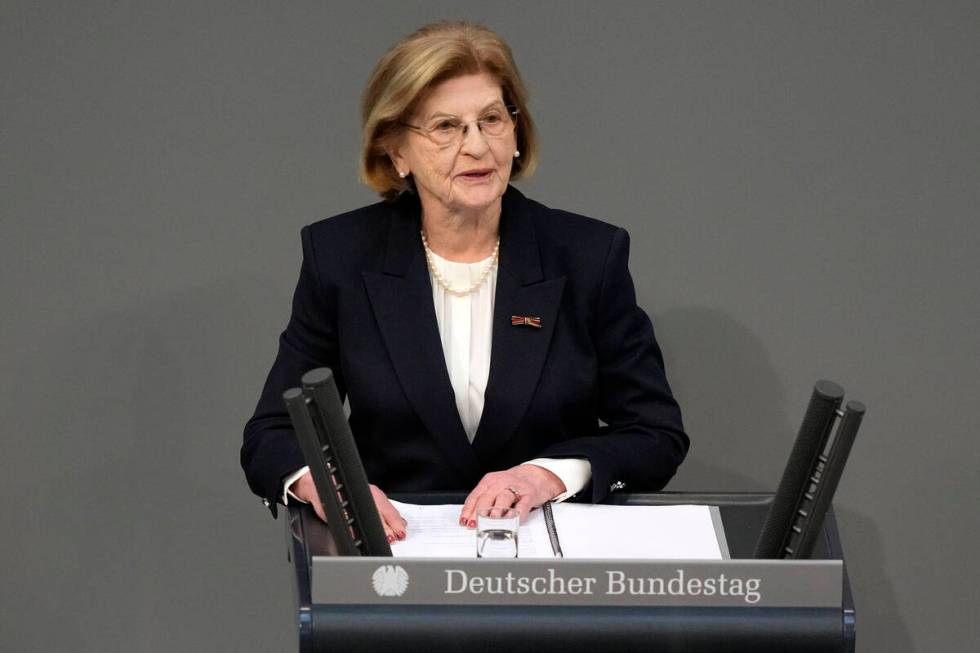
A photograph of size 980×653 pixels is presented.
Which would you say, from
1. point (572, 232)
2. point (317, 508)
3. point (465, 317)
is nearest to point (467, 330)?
point (465, 317)

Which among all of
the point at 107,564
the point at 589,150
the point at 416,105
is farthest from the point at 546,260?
the point at 107,564

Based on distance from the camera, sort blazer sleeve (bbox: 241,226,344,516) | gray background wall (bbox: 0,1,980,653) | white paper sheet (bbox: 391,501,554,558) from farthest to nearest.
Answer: gray background wall (bbox: 0,1,980,653), blazer sleeve (bbox: 241,226,344,516), white paper sheet (bbox: 391,501,554,558)

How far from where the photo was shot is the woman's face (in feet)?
10.7

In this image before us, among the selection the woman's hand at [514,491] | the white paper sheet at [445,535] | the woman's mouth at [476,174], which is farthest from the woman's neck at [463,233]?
the white paper sheet at [445,535]

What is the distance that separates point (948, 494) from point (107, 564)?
1.94 metres

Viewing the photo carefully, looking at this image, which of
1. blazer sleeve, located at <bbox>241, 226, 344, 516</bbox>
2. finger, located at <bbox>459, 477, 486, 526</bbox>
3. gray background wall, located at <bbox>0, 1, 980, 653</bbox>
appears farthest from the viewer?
gray background wall, located at <bbox>0, 1, 980, 653</bbox>

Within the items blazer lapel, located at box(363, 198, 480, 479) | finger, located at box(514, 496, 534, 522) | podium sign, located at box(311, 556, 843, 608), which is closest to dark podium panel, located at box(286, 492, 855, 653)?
podium sign, located at box(311, 556, 843, 608)

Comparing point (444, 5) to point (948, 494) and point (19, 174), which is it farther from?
point (948, 494)

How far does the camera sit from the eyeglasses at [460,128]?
326 cm

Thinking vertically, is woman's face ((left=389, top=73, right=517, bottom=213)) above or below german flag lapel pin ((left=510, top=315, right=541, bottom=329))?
above

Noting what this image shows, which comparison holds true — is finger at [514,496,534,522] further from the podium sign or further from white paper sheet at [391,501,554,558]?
the podium sign

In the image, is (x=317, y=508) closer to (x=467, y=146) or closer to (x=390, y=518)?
(x=390, y=518)

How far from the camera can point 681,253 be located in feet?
14.2

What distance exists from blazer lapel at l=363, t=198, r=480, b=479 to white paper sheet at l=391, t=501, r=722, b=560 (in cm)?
31
